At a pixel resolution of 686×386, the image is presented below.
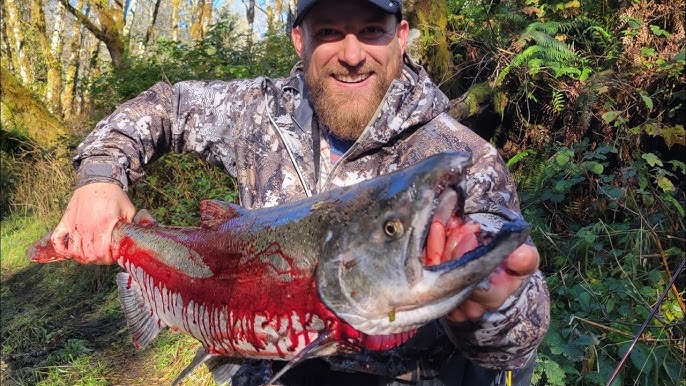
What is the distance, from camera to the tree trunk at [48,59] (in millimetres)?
17766

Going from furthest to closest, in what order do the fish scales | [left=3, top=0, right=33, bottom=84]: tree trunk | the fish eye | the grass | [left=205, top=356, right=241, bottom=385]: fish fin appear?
[left=3, top=0, right=33, bottom=84]: tree trunk → the grass → [left=205, top=356, right=241, bottom=385]: fish fin → the fish scales → the fish eye

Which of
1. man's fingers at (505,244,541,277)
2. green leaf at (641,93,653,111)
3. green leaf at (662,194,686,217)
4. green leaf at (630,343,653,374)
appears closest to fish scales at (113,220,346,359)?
man's fingers at (505,244,541,277)

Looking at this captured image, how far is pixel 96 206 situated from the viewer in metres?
2.87

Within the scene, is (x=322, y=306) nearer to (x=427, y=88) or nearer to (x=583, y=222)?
(x=427, y=88)

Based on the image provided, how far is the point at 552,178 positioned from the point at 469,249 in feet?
15.5

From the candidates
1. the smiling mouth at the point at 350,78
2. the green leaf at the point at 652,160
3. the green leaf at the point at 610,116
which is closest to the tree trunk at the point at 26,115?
the smiling mouth at the point at 350,78

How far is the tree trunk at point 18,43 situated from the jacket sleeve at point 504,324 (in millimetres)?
19495

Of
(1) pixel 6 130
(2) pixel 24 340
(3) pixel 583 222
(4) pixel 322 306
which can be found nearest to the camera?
(4) pixel 322 306

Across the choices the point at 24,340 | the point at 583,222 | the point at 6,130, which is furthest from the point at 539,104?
the point at 6,130

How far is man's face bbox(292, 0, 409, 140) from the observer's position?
312 cm

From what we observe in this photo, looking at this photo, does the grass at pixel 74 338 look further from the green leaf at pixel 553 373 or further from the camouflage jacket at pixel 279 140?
the green leaf at pixel 553 373

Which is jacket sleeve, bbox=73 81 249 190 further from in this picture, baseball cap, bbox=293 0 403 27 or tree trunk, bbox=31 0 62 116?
tree trunk, bbox=31 0 62 116

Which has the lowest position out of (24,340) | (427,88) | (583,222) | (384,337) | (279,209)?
(24,340)

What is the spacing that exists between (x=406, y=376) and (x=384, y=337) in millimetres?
952
